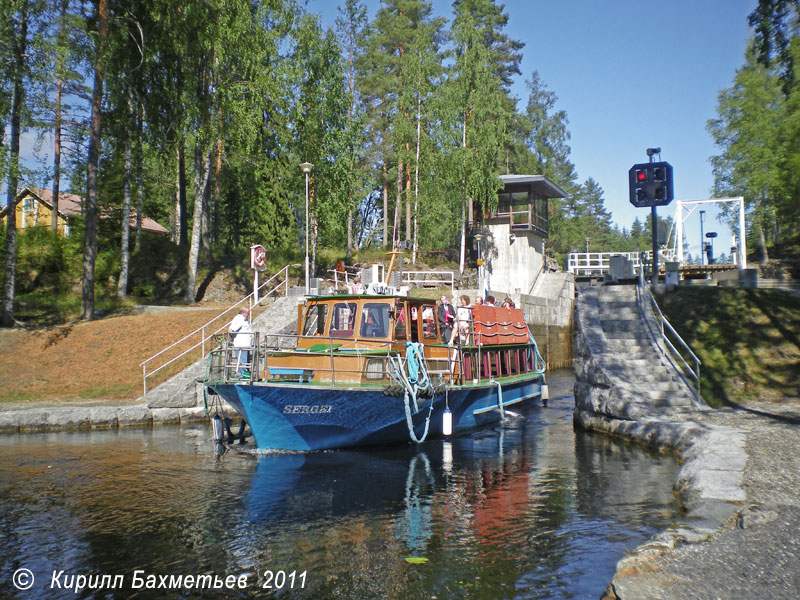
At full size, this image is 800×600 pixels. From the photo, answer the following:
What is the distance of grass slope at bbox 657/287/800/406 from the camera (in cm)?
1421

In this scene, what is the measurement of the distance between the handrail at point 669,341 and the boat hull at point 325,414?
5367 millimetres

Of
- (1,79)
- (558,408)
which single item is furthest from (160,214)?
(558,408)

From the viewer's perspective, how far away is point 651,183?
17.1 metres

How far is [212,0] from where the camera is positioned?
26812 millimetres

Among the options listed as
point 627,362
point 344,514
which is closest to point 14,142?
point 344,514

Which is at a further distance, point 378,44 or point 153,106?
point 378,44

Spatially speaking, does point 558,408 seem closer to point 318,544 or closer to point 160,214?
point 318,544

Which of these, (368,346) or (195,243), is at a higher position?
(195,243)

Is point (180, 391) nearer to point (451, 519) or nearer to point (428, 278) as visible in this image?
point (451, 519)

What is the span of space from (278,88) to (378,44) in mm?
17960

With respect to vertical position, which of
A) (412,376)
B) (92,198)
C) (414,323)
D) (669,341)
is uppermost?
(92,198)

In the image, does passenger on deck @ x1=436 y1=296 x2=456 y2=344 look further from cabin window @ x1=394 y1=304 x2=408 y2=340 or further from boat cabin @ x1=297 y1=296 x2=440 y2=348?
cabin window @ x1=394 y1=304 x2=408 y2=340

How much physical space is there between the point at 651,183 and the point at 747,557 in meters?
13.3

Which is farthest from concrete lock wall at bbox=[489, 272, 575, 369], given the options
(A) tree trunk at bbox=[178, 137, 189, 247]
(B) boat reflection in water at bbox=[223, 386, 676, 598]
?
(B) boat reflection in water at bbox=[223, 386, 676, 598]
